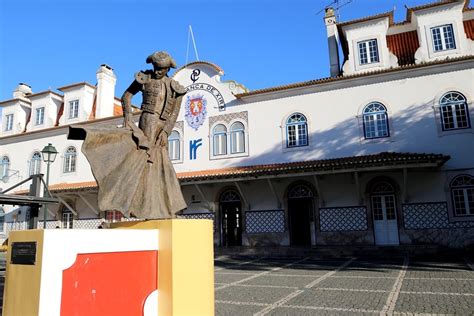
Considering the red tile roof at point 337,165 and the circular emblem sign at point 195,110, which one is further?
the circular emblem sign at point 195,110

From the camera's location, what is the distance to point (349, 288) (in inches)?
299

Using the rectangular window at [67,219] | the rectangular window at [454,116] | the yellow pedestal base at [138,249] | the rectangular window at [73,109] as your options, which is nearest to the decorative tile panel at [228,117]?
the rectangular window at [454,116]

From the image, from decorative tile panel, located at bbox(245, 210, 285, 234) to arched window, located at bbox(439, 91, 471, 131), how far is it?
7.42m

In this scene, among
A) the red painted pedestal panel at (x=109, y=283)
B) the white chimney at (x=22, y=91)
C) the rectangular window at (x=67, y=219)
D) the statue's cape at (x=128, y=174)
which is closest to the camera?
the red painted pedestal panel at (x=109, y=283)

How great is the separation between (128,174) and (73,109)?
21.6 metres

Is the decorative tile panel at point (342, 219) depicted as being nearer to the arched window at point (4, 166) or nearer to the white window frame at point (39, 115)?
the white window frame at point (39, 115)

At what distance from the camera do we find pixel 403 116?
15055 mm

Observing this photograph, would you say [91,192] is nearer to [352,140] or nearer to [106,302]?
[352,140]

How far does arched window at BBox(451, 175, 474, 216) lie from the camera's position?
1391 centimetres

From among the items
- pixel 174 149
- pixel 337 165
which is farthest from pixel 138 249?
pixel 174 149

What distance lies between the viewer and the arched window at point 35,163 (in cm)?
2275

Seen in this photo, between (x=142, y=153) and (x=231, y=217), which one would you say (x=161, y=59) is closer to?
(x=142, y=153)

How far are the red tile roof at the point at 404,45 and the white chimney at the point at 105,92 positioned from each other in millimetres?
16173

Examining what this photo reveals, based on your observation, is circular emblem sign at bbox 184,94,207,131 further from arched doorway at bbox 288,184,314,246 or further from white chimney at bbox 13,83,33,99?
white chimney at bbox 13,83,33,99
